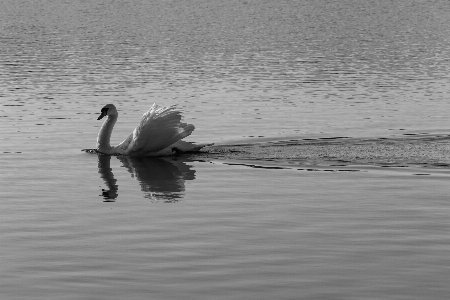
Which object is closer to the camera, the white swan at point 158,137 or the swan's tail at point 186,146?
the white swan at point 158,137

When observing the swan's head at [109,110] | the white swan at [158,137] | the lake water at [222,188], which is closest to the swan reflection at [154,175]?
the lake water at [222,188]

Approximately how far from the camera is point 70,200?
20688 millimetres

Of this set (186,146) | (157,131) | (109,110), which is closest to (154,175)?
(157,131)

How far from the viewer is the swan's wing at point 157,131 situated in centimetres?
2636

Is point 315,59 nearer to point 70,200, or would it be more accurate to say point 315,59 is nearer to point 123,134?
point 123,134

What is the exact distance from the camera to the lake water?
1468 centimetres

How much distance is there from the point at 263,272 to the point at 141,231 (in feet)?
11.1

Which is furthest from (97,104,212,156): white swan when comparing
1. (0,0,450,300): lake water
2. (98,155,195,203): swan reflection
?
(0,0,450,300): lake water

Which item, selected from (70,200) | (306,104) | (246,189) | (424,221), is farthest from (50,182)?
(306,104)

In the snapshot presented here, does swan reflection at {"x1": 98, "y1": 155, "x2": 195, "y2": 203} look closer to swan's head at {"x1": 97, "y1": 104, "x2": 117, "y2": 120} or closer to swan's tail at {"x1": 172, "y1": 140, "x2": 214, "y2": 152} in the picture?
swan's tail at {"x1": 172, "y1": 140, "x2": 214, "y2": 152}

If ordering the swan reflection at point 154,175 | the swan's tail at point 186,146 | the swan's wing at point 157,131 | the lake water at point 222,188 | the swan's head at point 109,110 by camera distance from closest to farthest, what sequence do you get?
the lake water at point 222,188
the swan reflection at point 154,175
the swan's wing at point 157,131
the swan's tail at point 186,146
the swan's head at point 109,110

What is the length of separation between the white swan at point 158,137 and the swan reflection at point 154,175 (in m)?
0.22

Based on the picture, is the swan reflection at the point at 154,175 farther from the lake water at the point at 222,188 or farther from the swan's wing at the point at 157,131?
the swan's wing at the point at 157,131

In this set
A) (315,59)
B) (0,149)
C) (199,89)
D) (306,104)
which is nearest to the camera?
(0,149)
